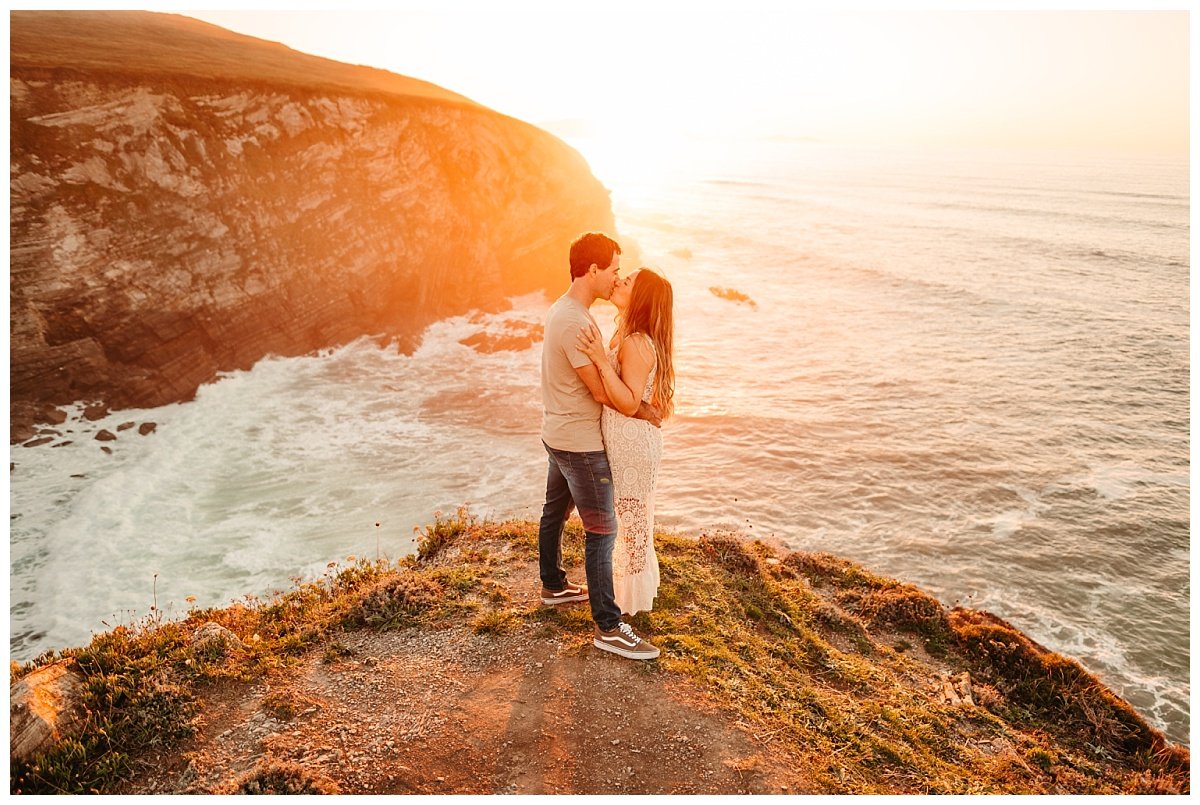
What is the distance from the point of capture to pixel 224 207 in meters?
22.8

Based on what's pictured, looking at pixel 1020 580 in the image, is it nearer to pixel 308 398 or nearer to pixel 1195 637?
pixel 1195 637

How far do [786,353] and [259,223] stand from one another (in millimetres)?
20592

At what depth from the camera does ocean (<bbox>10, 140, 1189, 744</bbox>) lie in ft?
42.0

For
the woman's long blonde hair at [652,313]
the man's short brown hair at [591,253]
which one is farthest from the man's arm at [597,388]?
the man's short brown hair at [591,253]

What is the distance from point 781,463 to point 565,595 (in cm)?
1212

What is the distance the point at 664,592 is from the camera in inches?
305

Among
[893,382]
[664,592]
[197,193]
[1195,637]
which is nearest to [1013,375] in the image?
[893,382]

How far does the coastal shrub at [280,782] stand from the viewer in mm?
4660

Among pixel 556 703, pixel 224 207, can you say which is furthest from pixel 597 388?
pixel 224 207

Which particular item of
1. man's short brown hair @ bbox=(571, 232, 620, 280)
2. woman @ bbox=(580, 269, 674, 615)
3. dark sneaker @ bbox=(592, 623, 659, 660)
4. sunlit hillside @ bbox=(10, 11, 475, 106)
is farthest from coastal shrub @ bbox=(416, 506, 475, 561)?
sunlit hillside @ bbox=(10, 11, 475, 106)

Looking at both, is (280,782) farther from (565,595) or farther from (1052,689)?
(1052,689)

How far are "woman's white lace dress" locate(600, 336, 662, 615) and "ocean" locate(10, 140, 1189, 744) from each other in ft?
22.6

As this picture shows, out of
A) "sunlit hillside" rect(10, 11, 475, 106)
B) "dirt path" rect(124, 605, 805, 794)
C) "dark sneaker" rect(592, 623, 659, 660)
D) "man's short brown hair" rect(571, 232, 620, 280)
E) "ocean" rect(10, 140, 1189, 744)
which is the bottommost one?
"ocean" rect(10, 140, 1189, 744)

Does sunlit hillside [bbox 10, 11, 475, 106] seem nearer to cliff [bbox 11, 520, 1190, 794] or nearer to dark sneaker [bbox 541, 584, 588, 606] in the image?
cliff [bbox 11, 520, 1190, 794]
